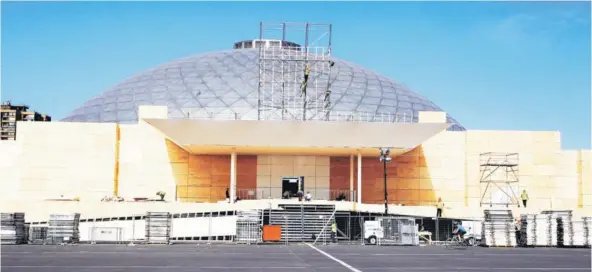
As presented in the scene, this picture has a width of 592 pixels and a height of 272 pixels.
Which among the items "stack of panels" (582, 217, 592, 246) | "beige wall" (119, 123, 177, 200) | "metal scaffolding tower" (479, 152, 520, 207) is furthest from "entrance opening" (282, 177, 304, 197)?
"stack of panels" (582, 217, 592, 246)

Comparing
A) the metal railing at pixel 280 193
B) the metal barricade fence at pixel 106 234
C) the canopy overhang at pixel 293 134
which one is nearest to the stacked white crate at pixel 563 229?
the canopy overhang at pixel 293 134

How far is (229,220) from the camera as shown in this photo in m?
46.4

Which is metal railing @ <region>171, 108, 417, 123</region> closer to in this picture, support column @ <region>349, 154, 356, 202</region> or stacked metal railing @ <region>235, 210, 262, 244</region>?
support column @ <region>349, 154, 356, 202</region>

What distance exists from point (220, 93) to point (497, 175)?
23.1 meters

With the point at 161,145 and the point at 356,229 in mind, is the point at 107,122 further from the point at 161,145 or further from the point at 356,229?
the point at 356,229

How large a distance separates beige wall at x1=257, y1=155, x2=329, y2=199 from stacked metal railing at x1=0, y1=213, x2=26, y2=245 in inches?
914

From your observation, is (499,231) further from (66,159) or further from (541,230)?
(66,159)

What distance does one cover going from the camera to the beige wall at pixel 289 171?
6134 centimetres

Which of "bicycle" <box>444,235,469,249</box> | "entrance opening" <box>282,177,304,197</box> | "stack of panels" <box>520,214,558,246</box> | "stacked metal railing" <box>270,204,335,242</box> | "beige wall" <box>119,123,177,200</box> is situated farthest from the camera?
"entrance opening" <box>282,177,304,197</box>

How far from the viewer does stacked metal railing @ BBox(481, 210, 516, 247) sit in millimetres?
41188

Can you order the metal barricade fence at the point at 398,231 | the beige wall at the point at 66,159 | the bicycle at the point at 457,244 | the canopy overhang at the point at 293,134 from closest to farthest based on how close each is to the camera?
the bicycle at the point at 457,244
the metal barricade fence at the point at 398,231
the canopy overhang at the point at 293,134
the beige wall at the point at 66,159

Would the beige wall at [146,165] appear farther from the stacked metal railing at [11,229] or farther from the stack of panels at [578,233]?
the stack of panels at [578,233]

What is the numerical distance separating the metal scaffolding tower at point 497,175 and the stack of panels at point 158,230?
2989 cm

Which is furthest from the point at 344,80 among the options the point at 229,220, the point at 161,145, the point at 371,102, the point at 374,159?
the point at 229,220
